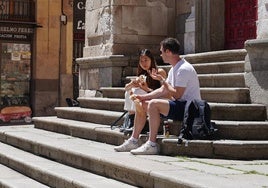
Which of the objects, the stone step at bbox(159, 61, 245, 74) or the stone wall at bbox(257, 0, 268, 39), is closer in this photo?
the stone wall at bbox(257, 0, 268, 39)

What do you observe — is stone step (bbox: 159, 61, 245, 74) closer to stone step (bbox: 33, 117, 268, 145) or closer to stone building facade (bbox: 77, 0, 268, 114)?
stone building facade (bbox: 77, 0, 268, 114)

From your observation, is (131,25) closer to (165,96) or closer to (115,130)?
(115,130)

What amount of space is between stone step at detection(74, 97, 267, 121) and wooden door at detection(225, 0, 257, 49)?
250cm

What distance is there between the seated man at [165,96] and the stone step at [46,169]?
2.23 ft

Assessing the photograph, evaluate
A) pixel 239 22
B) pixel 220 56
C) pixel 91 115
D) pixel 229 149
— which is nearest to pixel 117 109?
pixel 91 115

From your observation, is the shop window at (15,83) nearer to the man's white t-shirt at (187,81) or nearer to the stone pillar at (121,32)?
the stone pillar at (121,32)

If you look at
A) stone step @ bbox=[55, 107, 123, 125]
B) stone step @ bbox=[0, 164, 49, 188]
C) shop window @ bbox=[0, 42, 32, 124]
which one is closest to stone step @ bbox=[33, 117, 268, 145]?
stone step @ bbox=[55, 107, 123, 125]

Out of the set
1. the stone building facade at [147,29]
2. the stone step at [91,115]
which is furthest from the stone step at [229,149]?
the stone building facade at [147,29]

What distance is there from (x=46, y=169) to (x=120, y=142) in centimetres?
114

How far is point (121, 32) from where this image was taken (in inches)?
455

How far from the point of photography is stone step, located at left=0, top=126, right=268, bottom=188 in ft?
17.5

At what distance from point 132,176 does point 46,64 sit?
16550 mm

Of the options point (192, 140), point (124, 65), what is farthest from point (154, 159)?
point (124, 65)

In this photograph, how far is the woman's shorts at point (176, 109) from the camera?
7.04 metres
